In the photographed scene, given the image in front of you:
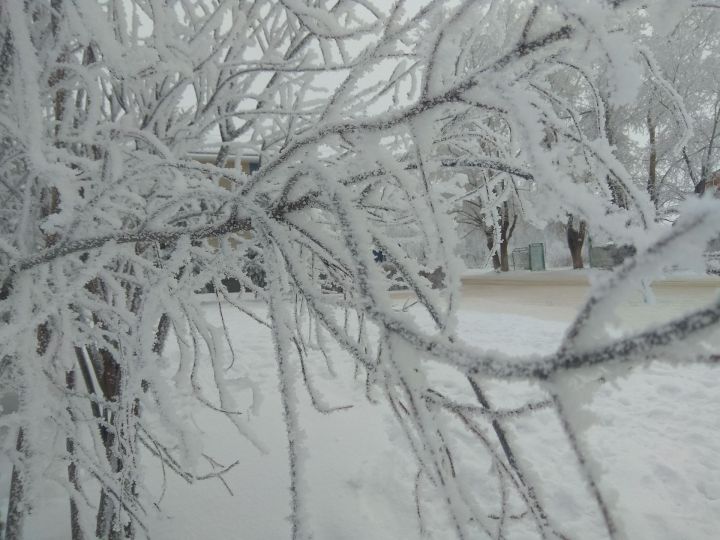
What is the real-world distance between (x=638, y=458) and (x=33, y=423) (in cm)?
309

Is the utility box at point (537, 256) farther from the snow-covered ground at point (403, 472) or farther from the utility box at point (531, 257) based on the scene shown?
the snow-covered ground at point (403, 472)

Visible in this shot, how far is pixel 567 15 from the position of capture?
16.9 inches

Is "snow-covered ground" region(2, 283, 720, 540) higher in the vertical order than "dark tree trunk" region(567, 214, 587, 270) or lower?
lower

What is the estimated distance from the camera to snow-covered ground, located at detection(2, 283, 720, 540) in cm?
212

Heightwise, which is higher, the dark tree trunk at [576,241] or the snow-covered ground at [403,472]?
the dark tree trunk at [576,241]

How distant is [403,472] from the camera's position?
103 inches

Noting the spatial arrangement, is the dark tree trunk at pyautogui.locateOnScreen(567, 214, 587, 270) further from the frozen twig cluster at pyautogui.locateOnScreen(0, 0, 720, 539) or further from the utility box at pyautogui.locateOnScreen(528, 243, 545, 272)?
the frozen twig cluster at pyautogui.locateOnScreen(0, 0, 720, 539)

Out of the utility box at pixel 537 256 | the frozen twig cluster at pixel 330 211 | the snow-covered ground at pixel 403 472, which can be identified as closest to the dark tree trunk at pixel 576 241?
the utility box at pixel 537 256

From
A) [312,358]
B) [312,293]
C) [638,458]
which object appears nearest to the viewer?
[312,293]

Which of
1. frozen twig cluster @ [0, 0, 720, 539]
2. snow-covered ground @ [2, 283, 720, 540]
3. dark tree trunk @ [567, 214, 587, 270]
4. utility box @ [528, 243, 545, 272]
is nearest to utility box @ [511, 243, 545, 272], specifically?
utility box @ [528, 243, 545, 272]

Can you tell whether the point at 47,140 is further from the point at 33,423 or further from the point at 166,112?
the point at 33,423

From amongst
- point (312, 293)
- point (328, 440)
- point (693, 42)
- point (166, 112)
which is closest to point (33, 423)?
point (312, 293)

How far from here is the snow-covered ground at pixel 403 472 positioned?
212 centimetres

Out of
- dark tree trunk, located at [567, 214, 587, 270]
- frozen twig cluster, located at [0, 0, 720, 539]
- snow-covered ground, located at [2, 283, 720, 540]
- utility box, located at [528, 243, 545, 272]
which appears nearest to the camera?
frozen twig cluster, located at [0, 0, 720, 539]
